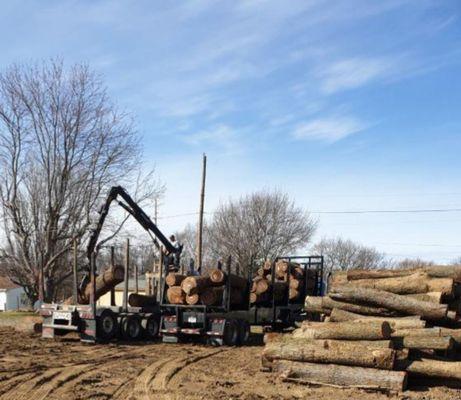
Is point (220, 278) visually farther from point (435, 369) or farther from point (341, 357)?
point (435, 369)

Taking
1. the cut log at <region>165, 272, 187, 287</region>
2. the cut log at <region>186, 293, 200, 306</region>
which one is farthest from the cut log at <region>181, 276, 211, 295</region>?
the cut log at <region>165, 272, 187, 287</region>

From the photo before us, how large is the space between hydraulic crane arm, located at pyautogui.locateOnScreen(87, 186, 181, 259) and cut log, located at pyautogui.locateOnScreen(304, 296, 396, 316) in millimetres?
8748

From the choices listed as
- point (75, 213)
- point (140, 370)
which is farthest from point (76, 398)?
point (75, 213)

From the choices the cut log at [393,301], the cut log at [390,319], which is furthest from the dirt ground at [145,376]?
the cut log at [393,301]

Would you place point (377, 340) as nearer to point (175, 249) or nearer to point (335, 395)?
point (335, 395)

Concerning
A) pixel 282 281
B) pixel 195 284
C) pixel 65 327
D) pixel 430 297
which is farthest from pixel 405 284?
pixel 65 327

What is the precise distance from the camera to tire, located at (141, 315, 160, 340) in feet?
60.9

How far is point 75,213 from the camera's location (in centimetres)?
3039

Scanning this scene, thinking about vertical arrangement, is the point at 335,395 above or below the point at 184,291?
below

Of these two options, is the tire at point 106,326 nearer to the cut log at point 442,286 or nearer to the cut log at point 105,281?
the cut log at point 105,281

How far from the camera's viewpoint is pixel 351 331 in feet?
33.9

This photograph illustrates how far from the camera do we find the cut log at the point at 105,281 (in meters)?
19.0

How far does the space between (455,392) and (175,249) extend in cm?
1352

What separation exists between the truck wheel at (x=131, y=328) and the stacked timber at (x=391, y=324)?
683cm
